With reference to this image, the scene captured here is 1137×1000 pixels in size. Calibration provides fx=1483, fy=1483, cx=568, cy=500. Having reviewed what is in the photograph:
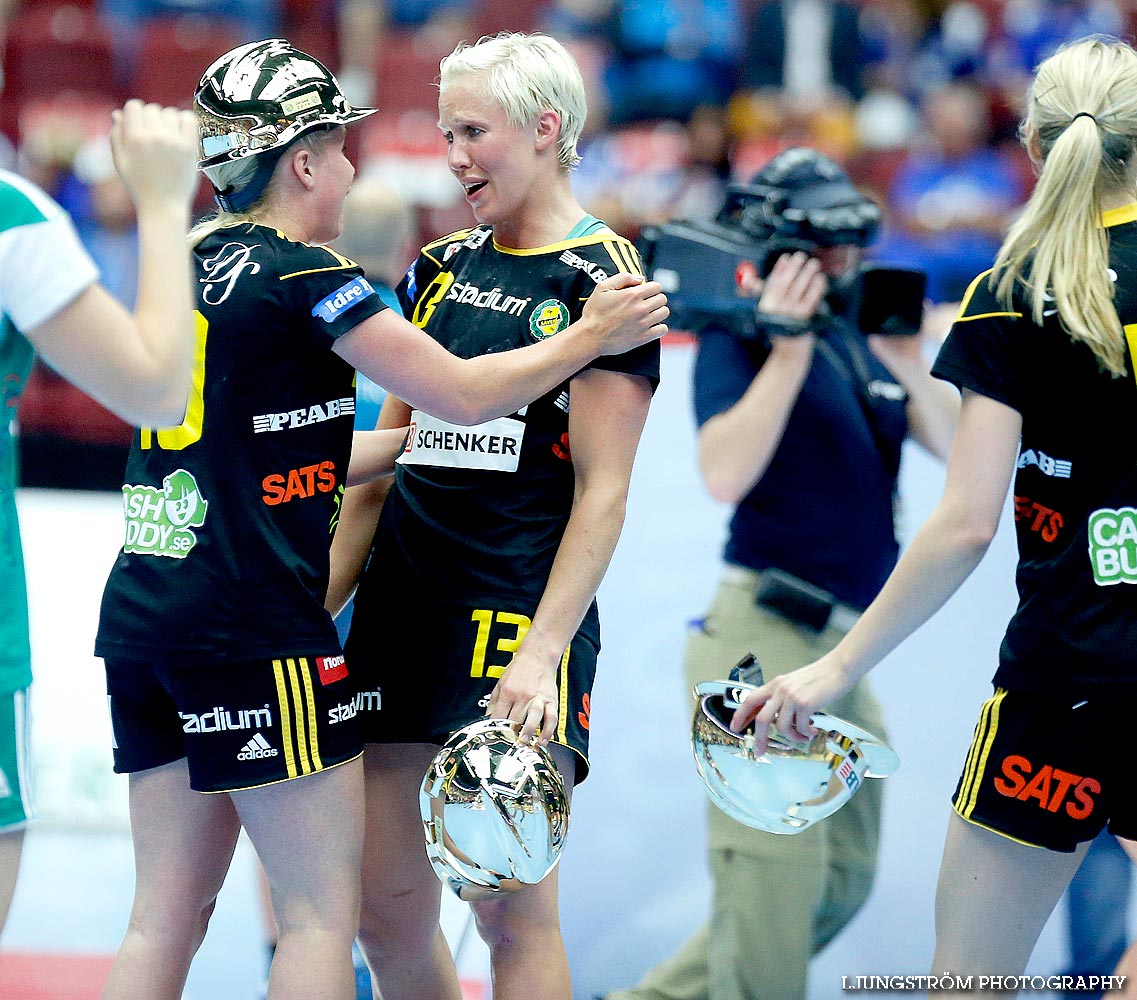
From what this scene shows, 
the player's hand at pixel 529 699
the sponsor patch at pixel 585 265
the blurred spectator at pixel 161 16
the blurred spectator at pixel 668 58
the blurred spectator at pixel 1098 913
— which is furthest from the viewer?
the blurred spectator at pixel 161 16

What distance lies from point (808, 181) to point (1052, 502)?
43.2 inches

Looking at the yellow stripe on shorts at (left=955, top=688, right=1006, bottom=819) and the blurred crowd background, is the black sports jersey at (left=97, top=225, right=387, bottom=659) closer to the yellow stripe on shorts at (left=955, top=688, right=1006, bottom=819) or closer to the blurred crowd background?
the yellow stripe on shorts at (left=955, top=688, right=1006, bottom=819)

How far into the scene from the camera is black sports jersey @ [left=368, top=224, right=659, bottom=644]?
232cm

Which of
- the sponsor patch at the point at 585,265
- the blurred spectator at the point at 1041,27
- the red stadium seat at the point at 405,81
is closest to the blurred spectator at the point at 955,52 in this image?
the blurred spectator at the point at 1041,27

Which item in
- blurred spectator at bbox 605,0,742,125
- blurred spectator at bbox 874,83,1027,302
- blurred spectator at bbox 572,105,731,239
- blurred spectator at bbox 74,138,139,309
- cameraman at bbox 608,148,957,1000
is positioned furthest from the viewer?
blurred spectator at bbox 605,0,742,125

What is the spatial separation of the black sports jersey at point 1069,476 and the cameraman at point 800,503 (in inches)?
30.6

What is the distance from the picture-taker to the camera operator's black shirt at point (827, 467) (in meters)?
3.02

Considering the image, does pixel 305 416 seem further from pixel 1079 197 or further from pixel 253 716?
pixel 1079 197

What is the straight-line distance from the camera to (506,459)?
2.33 meters

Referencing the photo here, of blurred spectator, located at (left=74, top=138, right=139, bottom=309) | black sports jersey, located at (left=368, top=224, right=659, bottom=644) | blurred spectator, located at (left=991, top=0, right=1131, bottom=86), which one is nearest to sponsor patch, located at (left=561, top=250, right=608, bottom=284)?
black sports jersey, located at (left=368, top=224, right=659, bottom=644)

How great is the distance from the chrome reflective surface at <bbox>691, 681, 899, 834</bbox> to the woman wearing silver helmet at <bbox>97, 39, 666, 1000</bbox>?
2.09 feet

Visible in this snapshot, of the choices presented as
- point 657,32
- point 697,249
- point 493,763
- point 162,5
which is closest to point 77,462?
point 162,5

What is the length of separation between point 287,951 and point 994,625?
2.08m

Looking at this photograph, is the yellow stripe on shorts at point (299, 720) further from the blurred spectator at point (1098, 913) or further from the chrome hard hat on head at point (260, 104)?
the blurred spectator at point (1098, 913)
